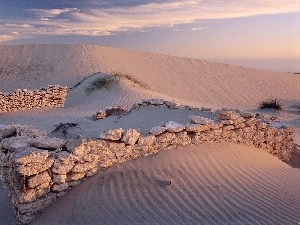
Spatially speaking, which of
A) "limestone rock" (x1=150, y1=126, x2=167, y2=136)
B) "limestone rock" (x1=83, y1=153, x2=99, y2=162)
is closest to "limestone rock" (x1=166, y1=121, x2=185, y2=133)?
"limestone rock" (x1=150, y1=126, x2=167, y2=136)

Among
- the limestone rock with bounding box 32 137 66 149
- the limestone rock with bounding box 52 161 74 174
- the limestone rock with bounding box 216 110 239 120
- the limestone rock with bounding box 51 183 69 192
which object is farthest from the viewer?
the limestone rock with bounding box 216 110 239 120

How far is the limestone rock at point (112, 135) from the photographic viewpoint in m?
5.70

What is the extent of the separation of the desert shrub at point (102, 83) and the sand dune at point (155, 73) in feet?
22.3

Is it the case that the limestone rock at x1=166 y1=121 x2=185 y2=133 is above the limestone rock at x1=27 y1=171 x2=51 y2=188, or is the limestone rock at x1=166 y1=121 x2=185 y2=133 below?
above

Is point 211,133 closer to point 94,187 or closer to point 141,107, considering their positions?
point 94,187

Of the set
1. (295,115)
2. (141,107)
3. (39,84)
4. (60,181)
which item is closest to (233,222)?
(60,181)

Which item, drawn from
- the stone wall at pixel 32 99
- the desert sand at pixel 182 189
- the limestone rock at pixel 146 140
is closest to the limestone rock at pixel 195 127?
the desert sand at pixel 182 189

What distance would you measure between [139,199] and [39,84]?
25907 mm

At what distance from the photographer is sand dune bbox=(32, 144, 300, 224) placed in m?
5.00

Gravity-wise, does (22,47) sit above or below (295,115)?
above

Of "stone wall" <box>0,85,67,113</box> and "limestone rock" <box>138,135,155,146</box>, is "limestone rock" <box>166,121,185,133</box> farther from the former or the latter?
"stone wall" <box>0,85,67,113</box>

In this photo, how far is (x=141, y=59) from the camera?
131 ft

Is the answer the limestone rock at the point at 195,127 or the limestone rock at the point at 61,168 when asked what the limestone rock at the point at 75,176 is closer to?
the limestone rock at the point at 61,168

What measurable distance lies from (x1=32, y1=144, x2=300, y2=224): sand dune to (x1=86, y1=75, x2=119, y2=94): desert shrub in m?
14.4
